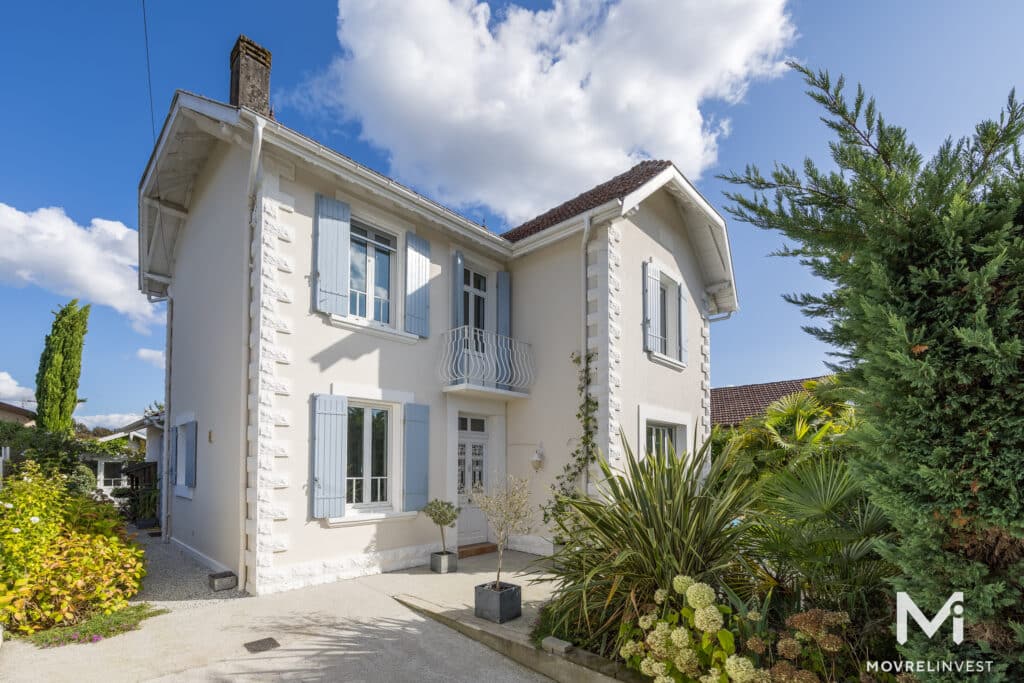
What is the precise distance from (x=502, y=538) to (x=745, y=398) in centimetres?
1784

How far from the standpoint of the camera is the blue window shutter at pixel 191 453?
8828 mm

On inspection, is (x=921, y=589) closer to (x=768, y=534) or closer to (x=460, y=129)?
(x=768, y=534)

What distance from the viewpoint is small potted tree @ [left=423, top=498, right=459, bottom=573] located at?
763cm

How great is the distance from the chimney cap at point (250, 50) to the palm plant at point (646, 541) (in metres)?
8.36

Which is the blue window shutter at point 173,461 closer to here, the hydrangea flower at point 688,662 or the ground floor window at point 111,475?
the hydrangea flower at point 688,662

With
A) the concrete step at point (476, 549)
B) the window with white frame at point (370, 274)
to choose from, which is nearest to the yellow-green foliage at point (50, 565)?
the window with white frame at point (370, 274)

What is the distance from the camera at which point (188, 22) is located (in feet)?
25.8

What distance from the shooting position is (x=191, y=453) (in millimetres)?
8953

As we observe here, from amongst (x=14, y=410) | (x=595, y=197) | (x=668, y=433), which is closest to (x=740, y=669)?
(x=668, y=433)

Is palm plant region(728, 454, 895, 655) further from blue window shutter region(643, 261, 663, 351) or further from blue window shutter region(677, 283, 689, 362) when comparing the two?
blue window shutter region(677, 283, 689, 362)

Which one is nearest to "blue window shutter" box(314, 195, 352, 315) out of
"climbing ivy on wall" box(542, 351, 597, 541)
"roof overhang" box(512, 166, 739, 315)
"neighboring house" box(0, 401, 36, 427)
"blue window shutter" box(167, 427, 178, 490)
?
"roof overhang" box(512, 166, 739, 315)

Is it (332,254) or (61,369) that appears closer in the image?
(332,254)

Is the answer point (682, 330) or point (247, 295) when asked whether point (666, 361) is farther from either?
point (247, 295)

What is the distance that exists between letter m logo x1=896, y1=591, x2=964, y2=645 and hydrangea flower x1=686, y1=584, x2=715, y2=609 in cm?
105
